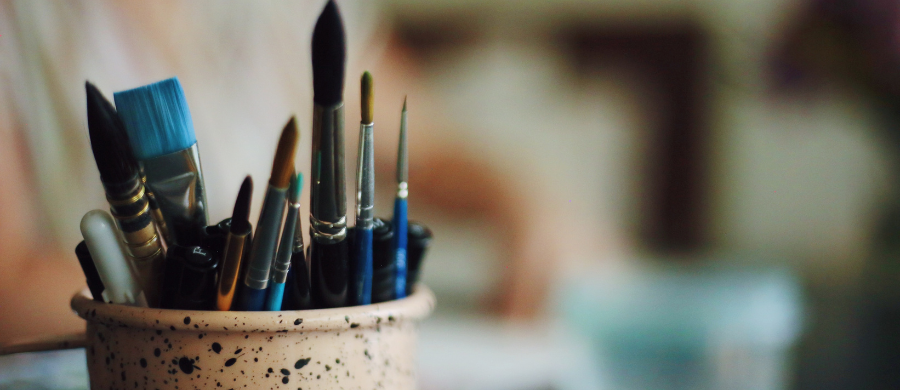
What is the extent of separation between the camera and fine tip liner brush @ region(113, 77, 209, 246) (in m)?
0.22

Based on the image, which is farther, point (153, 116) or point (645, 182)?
point (645, 182)

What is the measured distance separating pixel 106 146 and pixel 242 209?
5cm

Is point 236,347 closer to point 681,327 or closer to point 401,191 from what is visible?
point 401,191

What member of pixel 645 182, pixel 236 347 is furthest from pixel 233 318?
pixel 645 182

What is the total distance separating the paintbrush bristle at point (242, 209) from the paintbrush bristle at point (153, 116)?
45 mm

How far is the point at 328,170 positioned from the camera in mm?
212

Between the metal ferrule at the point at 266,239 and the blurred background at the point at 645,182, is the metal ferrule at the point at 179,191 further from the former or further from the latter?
the blurred background at the point at 645,182

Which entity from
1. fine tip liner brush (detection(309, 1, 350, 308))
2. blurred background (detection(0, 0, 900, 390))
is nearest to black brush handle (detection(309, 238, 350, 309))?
fine tip liner brush (detection(309, 1, 350, 308))

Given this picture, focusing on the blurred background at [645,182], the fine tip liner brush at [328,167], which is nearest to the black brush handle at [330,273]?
the fine tip liner brush at [328,167]

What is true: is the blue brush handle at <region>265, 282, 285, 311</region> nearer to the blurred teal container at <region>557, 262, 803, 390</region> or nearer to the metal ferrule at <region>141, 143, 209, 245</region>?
the metal ferrule at <region>141, 143, 209, 245</region>

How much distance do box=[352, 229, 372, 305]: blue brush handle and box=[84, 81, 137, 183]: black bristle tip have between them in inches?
3.3

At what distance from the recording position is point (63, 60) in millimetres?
346

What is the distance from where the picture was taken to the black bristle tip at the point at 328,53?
0.20m

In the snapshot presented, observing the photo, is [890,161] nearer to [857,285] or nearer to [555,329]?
[857,285]
